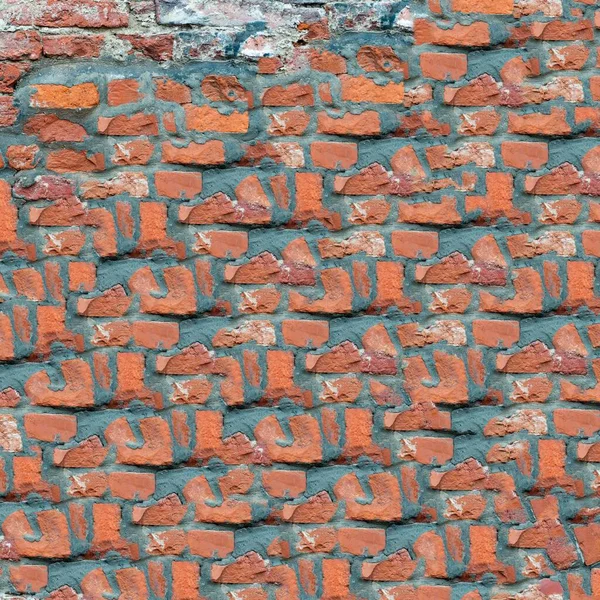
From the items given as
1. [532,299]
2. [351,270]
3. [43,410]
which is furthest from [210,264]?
[532,299]

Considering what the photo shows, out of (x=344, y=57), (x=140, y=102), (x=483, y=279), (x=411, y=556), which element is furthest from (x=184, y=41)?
(x=411, y=556)

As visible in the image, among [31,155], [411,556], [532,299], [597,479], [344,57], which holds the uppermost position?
[344,57]

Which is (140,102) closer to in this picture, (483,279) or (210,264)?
(210,264)

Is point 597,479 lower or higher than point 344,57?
lower

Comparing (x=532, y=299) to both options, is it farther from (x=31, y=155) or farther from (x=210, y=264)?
(x=31, y=155)

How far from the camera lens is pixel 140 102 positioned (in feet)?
11.7

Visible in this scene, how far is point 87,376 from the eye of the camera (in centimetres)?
356

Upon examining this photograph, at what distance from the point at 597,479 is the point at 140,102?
1909 mm

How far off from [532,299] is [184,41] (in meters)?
1.40

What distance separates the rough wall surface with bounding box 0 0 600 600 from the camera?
355cm

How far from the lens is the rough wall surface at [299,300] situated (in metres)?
3.55

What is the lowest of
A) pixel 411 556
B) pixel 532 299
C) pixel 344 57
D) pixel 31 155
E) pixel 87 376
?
pixel 411 556

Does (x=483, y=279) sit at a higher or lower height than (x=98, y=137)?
lower

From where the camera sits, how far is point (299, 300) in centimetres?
359
